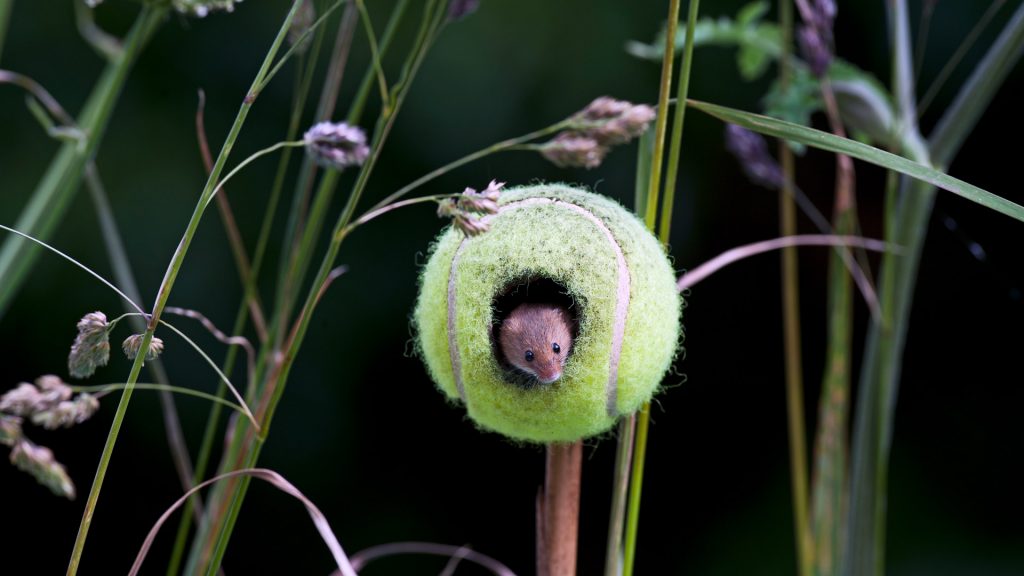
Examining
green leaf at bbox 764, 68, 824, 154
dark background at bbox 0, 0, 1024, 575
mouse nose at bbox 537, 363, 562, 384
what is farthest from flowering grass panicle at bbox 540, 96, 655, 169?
dark background at bbox 0, 0, 1024, 575

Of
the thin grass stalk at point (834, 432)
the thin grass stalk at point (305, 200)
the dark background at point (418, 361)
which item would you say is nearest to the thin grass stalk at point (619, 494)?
the thin grass stalk at point (305, 200)

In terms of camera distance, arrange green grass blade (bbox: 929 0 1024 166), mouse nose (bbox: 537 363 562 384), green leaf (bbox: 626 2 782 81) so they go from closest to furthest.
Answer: mouse nose (bbox: 537 363 562 384) → green grass blade (bbox: 929 0 1024 166) → green leaf (bbox: 626 2 782 81)

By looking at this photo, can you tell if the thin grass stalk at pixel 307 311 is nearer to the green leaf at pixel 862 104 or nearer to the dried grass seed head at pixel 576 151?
the dried grass seed head at pixel 576 151

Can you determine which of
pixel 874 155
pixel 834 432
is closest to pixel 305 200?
pixel 874 155

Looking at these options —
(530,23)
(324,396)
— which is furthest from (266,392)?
(530,23)

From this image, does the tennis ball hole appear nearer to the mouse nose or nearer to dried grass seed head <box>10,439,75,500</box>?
the mouse nose

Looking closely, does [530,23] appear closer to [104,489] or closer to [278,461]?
[278,461]
